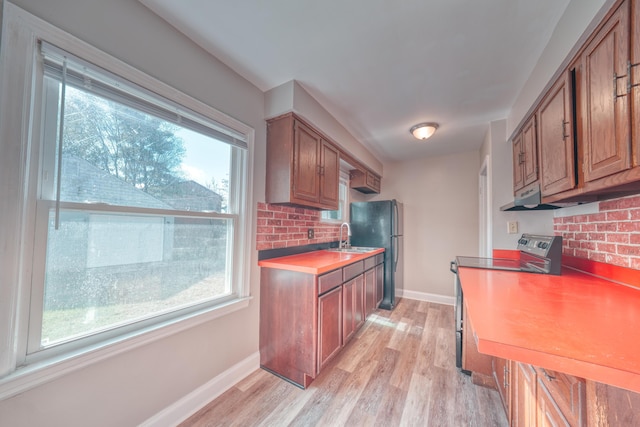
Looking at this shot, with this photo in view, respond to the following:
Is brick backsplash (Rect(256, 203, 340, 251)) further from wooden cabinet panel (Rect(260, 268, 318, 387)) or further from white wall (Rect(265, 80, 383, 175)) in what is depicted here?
white wall (Rect(265, 80, 383, 175))

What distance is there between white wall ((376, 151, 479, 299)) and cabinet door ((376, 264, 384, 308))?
2.86 ft

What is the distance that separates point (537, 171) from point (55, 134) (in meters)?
2.86

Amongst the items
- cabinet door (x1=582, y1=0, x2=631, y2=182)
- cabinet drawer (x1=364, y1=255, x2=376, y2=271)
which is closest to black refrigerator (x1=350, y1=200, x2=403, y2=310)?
cabinet drawer (x1=364, y1=255, x2=376, y2=271)

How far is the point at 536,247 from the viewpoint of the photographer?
5.56 ft

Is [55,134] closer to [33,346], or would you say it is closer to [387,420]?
[33,346]

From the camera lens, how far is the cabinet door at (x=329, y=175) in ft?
7.79

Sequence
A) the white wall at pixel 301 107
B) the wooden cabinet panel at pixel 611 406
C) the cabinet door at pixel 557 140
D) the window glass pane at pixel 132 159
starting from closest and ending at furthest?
the wooden cabinet panel at pixel 611 406, the window glass pane at pixel 132 159, the cabinet door at pixel 557 140, the white wall at pixel 301 107

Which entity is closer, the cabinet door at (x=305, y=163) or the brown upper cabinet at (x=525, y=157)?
the brown upper cabinet at (x=525, y=157)

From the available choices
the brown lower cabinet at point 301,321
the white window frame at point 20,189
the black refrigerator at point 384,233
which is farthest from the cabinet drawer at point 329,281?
the black refrigerator at point 384,233

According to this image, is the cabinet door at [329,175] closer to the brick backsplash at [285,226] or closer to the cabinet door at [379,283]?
the brick backsplash at [285,226]

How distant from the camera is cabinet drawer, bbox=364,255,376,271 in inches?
103

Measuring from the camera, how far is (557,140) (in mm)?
1375

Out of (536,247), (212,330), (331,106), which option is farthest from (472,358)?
(331,106)

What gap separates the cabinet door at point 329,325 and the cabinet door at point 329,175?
928mm
